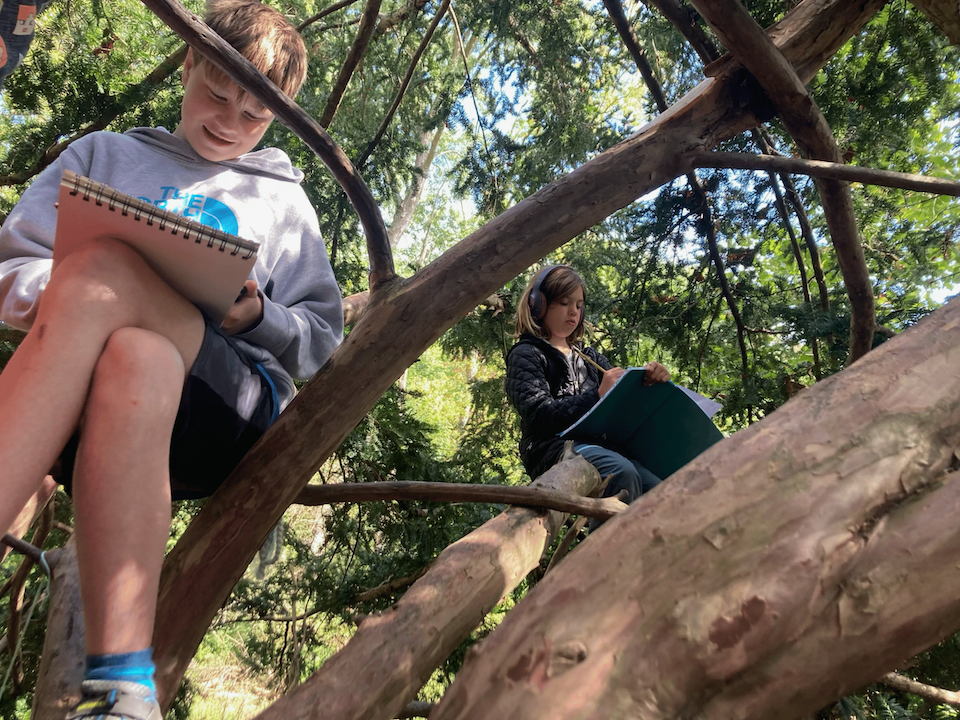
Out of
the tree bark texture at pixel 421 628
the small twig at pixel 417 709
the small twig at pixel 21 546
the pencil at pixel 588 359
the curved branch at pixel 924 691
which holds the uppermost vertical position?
the pencil at pixel 588 359

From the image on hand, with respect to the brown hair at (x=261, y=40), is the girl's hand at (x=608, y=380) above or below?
below

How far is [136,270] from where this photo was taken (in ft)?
3.11

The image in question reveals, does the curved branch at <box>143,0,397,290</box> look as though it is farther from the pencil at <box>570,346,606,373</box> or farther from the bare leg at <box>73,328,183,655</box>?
the pencil at <box>570,346,606,373</box>

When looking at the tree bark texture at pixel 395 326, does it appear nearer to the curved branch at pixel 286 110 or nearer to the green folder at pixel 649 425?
the curved branch at pixel 286 110

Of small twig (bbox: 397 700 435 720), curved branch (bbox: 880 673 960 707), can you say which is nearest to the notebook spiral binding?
small twig (bbox: 397 700 435 720)

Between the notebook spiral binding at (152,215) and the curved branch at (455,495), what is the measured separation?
2.01 ft

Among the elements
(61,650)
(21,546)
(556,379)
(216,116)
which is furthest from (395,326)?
(556,379)

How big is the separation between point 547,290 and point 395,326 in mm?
1324

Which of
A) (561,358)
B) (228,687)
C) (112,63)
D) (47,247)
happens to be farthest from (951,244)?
(228,687)

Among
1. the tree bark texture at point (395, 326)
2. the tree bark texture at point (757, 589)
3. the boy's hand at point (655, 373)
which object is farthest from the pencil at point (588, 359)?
the tree bark texture at point (757, 589)

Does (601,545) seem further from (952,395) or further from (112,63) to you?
(112,63)

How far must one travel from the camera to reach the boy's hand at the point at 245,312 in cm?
112

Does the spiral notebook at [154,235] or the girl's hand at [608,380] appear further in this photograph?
the girl's hand at [608,380]

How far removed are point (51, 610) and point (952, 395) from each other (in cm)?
141
